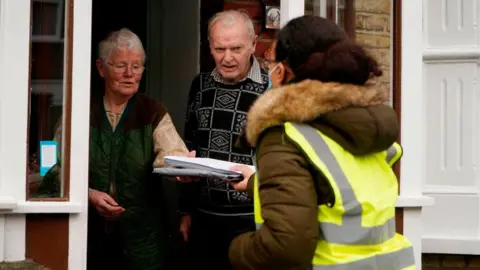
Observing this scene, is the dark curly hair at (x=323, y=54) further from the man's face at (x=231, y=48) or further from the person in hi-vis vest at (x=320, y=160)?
the man's face at (x=231, y=48)

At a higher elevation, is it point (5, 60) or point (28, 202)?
point (5, 60)

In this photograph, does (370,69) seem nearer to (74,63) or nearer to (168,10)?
(74,63)

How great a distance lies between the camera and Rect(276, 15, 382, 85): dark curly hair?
9.77 ft

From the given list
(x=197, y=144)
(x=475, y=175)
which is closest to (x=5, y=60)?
(x=197, y=144)

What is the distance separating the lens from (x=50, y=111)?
414 cm

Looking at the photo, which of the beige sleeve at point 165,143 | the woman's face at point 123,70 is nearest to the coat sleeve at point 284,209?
the beige sleeve at point 165,143

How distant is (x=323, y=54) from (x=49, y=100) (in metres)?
1.61

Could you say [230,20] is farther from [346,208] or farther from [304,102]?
[346,208]

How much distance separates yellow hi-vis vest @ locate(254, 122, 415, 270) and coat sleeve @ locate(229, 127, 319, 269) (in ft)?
0.15

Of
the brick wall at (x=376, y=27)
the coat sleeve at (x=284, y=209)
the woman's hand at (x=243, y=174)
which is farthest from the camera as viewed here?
the brick wall at (x=376, y=27)

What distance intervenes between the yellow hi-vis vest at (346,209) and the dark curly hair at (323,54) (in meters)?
0.19

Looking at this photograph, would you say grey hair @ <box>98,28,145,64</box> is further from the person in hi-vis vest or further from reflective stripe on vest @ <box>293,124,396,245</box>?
reflective stripe on vest @ <box>293,124,396,245</box>

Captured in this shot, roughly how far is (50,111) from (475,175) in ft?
10.5

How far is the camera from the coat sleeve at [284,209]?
2816mm
